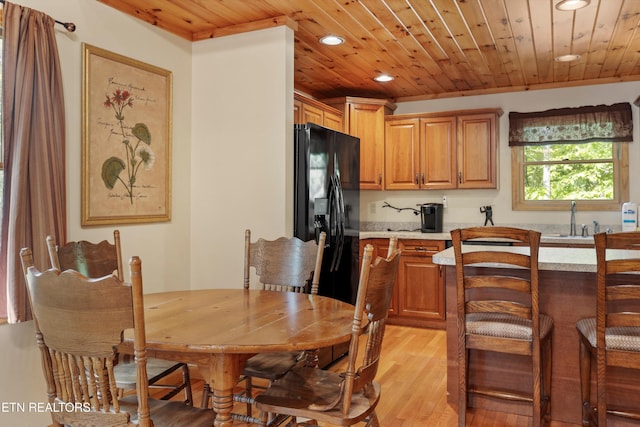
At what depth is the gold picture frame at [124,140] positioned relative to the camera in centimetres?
279

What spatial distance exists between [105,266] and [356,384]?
56.4 inches

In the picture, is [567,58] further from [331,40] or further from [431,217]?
[331,40]

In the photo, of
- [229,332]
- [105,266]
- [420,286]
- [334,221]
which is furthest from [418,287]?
[229,332]

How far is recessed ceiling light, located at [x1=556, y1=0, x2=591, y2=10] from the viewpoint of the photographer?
292 cm

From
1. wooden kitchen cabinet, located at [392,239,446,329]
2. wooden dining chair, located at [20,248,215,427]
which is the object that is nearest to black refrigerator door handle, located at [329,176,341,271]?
wooden kitchen cabinet, located at [392,239,446,329]

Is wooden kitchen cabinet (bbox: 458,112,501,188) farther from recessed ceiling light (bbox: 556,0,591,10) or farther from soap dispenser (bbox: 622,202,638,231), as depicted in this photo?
recessed ceiling light (bbox: 556,0,591,10)

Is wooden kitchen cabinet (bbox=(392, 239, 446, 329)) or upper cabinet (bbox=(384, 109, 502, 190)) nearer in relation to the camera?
wooden kitchen cabinet (bbox=(392, 239, 446, 329))

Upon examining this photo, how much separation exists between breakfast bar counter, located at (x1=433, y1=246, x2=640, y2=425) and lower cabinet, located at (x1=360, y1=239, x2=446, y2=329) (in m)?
1.89

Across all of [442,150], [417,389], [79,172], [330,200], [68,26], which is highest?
[68,26]

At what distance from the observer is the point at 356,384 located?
165cm

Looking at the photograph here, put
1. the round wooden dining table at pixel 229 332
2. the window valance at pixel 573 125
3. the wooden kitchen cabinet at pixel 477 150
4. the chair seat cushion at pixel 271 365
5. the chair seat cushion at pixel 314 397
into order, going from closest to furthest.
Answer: the round wooden dining table at pixel 229 332 → the chair seat cushion at pixel 314 397 → the chair seat cushion at pixel 271 365 → the window valance at pixel 573 125 → the wooden kitchen cabinet at pixel 477 150

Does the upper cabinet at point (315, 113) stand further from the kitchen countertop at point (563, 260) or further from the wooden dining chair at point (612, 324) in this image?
the wooden dining chair at point (612, 324)

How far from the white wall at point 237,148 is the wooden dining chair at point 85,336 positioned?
190cm

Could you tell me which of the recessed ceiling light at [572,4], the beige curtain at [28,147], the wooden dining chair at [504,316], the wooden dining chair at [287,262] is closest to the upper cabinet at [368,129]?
the recessed ceiling light at [572,4]
